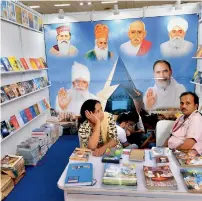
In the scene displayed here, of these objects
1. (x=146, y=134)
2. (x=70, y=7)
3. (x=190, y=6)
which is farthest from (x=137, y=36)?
(x=70, y=7)

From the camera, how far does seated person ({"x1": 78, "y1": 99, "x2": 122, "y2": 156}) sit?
7.79 ft

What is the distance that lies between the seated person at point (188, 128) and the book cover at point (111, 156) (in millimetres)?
680

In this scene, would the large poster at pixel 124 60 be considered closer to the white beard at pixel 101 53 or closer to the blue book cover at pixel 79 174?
the white beard at pixel 101 53

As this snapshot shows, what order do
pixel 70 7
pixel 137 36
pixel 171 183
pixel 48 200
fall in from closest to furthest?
pixel 171 183, pixel 48 200, pixel 137 36, pixel 70 7

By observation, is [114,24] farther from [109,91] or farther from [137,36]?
[109,91]

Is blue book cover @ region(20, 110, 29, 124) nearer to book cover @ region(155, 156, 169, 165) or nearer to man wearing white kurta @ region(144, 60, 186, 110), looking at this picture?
man wearing white kurta @ region(144, 60, 186, 110)

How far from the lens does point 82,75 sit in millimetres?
4660

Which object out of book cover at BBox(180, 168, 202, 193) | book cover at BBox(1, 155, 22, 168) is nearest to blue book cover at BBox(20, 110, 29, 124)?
book cover at BBox(1, 155, 22, 168)

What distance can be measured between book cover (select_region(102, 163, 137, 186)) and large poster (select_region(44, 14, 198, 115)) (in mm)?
2842

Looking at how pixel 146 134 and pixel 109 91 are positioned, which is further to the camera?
pixel 109 91

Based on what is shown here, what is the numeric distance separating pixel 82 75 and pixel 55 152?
1.70 m

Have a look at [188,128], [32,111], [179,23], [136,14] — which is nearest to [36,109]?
[32,111]

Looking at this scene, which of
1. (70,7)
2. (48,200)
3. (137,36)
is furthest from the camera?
(70,7)

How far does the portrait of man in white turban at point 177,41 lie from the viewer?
4.18 m
